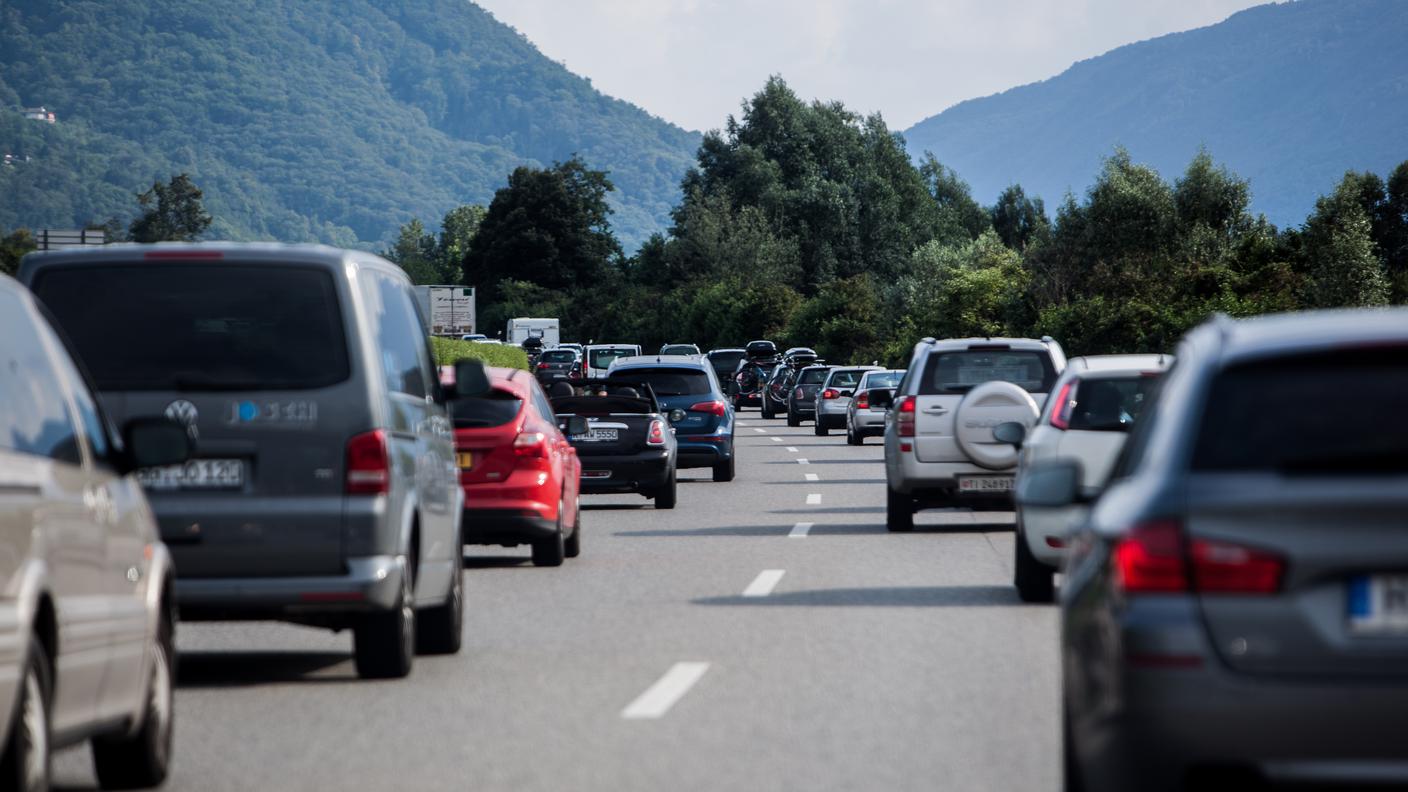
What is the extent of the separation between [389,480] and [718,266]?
11347 cm

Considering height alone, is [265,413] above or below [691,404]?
above

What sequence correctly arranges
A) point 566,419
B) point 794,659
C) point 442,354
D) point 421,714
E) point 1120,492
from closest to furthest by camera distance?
1. point 1120,492
2. point 421,714
3. point 794,659
4. point 566,419
5. point 442,354

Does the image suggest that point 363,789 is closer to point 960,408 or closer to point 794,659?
point 794,659

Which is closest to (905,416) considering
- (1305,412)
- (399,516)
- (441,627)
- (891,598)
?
(891,598)

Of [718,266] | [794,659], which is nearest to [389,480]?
[794,659]

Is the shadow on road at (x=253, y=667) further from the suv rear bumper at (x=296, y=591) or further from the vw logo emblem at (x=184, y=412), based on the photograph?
the vw logo emblem at (x=184, y=412)

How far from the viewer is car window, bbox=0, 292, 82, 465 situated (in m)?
6.30

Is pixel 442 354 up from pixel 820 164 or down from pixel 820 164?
down

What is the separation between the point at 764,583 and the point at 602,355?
192ft

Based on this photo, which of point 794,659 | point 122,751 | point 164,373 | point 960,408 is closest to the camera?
point 122,751

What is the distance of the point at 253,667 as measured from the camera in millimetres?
11109

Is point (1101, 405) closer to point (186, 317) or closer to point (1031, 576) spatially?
point (1031, 576)

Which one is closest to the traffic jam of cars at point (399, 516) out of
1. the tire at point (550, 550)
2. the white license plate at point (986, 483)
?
the tire at point (550, 550)

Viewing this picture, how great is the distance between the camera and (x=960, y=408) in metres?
19.2
